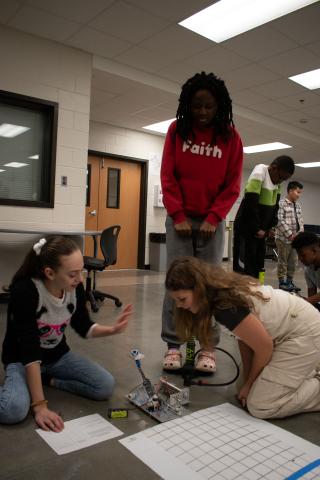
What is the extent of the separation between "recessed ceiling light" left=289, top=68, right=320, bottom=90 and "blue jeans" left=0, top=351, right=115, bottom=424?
3636 mm

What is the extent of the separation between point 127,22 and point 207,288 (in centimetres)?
258

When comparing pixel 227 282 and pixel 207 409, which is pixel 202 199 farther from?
pixel 207 409

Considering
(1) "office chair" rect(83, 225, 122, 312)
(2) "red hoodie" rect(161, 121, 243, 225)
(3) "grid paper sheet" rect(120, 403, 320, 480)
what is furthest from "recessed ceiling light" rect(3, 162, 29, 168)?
(3) "grid paper sheet" rect(120, 403, 320, 480)

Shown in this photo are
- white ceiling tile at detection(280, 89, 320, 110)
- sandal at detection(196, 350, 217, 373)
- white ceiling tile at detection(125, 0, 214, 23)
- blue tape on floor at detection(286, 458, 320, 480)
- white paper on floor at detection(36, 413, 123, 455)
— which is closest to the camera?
blue tape on floor at detection(286, 458, 320, 480)

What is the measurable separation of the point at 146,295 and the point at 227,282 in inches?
99.3

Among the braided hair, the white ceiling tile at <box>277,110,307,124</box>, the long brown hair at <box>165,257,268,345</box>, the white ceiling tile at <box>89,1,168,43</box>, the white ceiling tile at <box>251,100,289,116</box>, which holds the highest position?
the white ceiling tile at <box>89,1,168,43</box>

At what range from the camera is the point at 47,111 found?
339 cm

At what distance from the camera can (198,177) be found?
181 cm

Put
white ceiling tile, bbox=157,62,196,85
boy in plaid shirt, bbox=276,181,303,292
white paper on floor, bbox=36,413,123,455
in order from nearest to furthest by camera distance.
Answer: white paper on floor, bbox=36,413,123,455 < white ceiling tile, bbox=157,62,196,85 < boy in plaid shirt, bbox=276,181,303,292

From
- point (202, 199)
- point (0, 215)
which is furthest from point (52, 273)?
point (0, 215)

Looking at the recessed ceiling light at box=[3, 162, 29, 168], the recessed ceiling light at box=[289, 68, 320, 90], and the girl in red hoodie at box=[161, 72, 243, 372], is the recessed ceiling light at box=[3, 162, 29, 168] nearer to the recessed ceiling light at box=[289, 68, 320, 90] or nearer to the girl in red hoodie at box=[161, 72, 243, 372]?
the girl in red hoodie at box=[161, 72, 243, 372]

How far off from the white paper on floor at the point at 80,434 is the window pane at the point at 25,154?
237cm

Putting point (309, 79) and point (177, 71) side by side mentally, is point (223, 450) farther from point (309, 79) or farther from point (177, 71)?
point (309, 79)

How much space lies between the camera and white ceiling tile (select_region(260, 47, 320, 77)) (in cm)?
338
